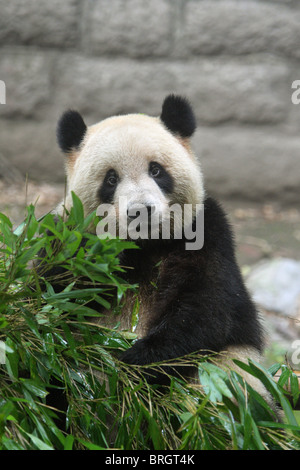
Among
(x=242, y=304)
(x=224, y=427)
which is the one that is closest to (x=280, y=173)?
(x=242, y=304)

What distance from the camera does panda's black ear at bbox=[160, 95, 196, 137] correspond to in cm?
269

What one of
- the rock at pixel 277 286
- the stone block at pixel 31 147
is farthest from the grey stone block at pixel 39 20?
the rock at pixel 277 286

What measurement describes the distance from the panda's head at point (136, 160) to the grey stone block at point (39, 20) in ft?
9.12

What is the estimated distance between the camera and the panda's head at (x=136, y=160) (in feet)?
7.93

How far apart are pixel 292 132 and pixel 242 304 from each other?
11.0ft

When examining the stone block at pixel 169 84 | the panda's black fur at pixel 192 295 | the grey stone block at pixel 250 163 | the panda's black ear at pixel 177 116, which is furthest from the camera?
the grey stone block at pixel 250 163

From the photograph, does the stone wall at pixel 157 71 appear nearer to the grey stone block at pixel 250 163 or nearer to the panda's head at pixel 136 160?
the grey stone block at pixel 250 163

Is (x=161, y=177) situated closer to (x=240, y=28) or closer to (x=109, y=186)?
(x=109, y=186)

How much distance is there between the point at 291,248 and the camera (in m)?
5.23

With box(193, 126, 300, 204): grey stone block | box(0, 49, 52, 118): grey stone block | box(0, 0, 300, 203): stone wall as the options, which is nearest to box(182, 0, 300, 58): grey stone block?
box(0, 0, 300, 203): stone wall

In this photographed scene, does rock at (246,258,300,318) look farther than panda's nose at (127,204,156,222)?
Yes

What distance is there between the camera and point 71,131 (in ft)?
8.86

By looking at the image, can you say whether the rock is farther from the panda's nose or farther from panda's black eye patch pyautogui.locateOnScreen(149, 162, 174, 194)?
the panda's nose

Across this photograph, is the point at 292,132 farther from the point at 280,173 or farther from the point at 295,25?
the point at 295,25
